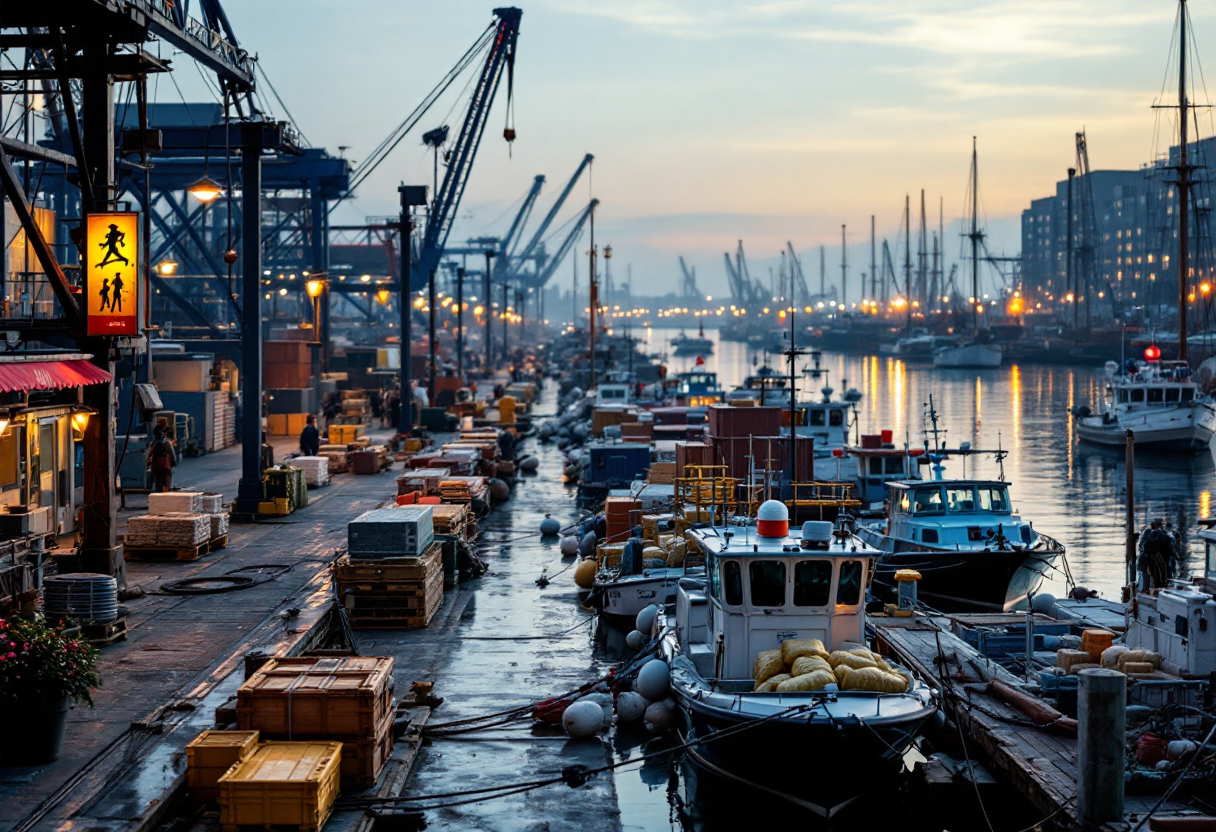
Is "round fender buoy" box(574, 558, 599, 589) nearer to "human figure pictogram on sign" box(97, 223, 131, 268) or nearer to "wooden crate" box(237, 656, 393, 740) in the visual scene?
"human figure pictogram on sign" box(97, 223, 131, 268)

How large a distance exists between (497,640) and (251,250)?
13.4 meters

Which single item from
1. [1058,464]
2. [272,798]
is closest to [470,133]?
[1058,464]

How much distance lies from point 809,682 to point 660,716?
10.7 feet

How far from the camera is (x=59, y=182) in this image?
210 feet

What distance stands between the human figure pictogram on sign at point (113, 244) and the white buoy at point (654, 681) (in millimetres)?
9907

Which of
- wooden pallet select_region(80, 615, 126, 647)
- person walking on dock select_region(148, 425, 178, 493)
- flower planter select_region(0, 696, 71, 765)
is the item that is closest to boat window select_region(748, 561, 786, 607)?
flower planter select_region(0, 696, 71, 765)

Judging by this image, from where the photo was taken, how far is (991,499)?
97.5 feet

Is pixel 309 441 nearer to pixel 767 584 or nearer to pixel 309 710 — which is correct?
pixel 767 584

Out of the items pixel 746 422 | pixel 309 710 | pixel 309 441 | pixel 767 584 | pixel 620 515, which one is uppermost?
pixel 746 422

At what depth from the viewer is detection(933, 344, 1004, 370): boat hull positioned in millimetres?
163875

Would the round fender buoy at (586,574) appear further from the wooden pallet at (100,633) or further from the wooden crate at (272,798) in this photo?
the wooden crate at (272,798)

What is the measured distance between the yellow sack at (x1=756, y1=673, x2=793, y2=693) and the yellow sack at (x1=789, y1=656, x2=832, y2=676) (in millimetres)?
127

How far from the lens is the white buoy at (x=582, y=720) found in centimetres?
1784

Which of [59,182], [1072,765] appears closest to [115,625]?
[1072,765]
